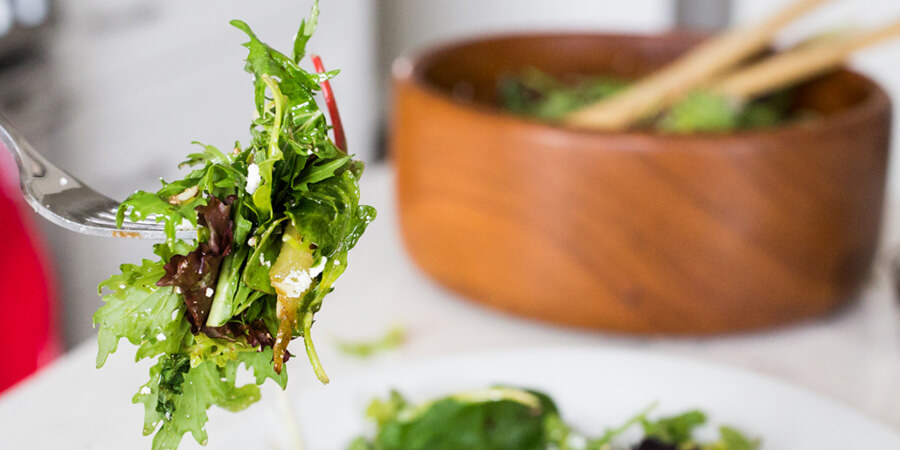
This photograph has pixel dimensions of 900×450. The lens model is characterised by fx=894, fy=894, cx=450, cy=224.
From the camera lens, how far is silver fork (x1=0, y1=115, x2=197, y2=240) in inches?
14.8

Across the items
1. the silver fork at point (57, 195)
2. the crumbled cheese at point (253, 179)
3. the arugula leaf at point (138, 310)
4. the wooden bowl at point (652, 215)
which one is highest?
the crumbled cheese at point (253, 179)

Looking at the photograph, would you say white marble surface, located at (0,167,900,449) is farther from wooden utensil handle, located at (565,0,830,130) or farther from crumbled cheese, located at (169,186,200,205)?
crumbled cheese, located at (169,186,200,205)

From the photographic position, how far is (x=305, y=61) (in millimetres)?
392

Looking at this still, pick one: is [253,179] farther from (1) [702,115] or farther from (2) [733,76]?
(2) [733,76]

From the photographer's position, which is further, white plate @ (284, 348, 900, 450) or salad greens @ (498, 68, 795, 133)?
salad greens @ (498, 68, 795, 133)

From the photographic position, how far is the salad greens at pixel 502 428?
23.8 inches

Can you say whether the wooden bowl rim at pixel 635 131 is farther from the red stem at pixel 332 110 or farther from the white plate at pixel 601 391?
the red stem at pixel 332 110

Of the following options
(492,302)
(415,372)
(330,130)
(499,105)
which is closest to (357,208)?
(330,130)

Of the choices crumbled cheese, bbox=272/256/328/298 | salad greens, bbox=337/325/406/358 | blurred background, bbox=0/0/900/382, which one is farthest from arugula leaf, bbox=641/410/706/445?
blurred background, bbox=0/0/900/382

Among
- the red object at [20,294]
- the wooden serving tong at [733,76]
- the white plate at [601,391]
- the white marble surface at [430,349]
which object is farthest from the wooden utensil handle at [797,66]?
the red object at [20,294]

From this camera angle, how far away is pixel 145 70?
1811 millimetres

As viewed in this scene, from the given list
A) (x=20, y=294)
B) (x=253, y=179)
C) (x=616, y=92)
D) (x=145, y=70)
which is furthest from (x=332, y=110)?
(x=145, y=70)

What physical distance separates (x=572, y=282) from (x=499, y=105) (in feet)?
1.15

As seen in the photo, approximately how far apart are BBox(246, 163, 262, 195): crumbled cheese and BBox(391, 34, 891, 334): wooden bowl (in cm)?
44
